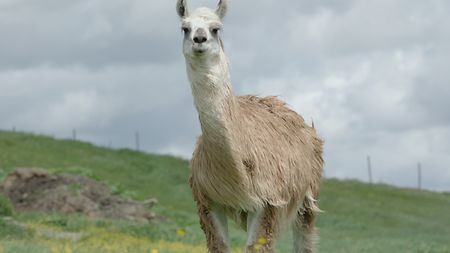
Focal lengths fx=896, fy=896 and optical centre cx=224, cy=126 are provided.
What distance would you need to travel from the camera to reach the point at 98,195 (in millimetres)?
30281

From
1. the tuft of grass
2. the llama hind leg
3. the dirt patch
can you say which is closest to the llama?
the llama hind leg

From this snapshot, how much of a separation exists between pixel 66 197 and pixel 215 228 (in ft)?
65.1

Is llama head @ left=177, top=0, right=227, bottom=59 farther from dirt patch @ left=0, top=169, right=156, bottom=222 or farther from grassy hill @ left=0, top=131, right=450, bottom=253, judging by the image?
dirt patch @ left=0, top=169, right=156, bottom=222

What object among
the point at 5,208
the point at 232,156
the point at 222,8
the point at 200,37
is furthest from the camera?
Result: the point at 5,208

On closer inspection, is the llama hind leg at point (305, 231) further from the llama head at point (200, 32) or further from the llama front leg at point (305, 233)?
the llama head at point (200, 32)

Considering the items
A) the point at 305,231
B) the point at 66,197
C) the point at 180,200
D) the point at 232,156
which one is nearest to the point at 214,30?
the point at 232,156

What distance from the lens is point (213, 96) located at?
9.15 m

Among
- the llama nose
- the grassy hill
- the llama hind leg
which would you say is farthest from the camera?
the grassy hill

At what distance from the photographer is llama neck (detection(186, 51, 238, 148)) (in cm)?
903

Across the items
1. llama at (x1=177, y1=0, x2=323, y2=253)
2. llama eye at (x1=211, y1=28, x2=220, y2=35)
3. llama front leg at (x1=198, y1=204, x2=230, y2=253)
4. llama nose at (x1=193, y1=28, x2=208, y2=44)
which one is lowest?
llama front leg at (x1=198, y1=204, x2=230, y2=253)

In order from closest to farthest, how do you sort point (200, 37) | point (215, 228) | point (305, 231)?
1. point (200, 37)
2. point (215, 228)
3. point (305, 231)

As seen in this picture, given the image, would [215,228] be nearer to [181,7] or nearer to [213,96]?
[213,96]

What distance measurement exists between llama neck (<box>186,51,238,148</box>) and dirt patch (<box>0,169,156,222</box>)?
19.3m

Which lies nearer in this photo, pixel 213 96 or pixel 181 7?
pixel 213 96
